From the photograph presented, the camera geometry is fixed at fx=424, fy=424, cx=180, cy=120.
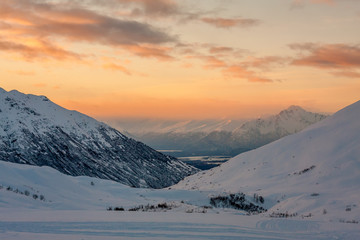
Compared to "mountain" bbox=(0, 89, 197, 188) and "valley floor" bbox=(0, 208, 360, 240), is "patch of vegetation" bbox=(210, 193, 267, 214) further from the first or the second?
"mountain" bbox=(0, 89, 197, 188)

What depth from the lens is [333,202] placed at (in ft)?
88.2

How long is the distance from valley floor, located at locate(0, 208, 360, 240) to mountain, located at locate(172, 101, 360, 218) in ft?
32.6

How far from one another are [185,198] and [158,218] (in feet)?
56.9

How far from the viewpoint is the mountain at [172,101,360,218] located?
27578 mm

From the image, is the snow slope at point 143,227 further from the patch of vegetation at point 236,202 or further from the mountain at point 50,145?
the mountain at point 50,145

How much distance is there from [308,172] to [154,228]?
3410 cm

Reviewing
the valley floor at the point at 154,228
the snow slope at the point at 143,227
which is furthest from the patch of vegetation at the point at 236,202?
the valley floor at the point at 154,228

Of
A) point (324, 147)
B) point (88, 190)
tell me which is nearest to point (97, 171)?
→ point (324, 147)

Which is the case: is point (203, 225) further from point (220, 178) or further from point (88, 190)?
point (220, 178)

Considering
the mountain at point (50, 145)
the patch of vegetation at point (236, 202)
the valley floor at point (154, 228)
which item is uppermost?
the mountain at point (50, 145)

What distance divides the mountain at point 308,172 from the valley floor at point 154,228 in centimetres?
994

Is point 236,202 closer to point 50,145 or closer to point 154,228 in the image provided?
point 154,228

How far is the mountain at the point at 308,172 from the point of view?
27.6 meters

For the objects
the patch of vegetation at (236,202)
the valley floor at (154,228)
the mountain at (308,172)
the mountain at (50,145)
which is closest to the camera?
the valley floor at (154,228)
